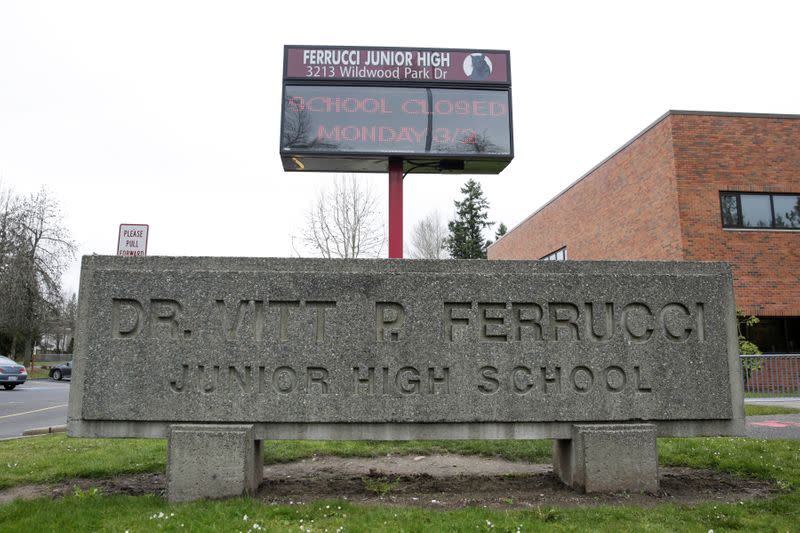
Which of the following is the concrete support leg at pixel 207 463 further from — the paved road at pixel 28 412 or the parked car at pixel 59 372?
the parked car at pixel 59 372

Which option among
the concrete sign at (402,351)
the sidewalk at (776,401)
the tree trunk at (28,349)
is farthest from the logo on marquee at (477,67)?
the tree trunk at (28,349)

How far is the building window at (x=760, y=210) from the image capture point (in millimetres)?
A: 17406

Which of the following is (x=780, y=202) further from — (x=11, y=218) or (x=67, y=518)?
(x=11, y=218)

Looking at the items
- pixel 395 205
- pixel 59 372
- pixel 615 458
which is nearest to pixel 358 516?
pixel 615 458

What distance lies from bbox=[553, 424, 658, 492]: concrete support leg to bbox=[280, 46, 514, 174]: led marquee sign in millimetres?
4939

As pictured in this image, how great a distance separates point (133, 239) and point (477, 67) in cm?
569

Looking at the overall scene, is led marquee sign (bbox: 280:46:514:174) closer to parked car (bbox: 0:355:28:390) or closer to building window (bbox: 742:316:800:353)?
building window (bbox: 742:316:800:353)

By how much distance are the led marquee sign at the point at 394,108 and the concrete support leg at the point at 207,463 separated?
16.4ft

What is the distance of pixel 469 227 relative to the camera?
Answer: 171 ft

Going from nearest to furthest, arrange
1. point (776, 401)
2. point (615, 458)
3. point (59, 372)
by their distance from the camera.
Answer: point (615, 458) < point (776, 401) < point (59, 372)

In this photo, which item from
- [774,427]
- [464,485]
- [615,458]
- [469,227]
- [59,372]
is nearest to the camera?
[615,458]

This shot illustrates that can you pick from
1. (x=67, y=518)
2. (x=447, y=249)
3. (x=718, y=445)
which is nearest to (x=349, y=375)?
(x=67, y=518)

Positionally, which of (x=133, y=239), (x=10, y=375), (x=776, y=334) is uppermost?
(x=133, y=239)

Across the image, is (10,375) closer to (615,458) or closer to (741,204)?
(615,458)
